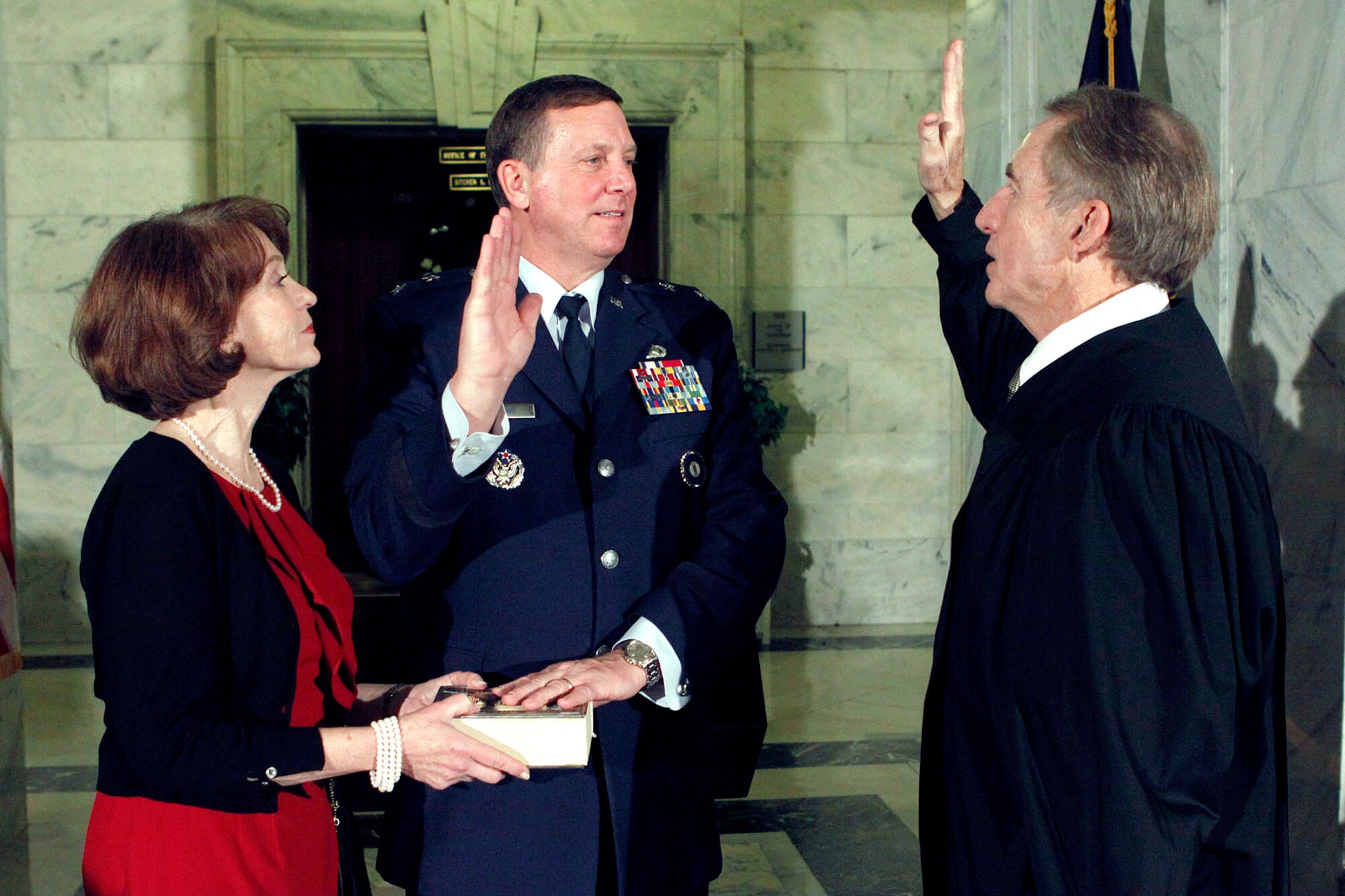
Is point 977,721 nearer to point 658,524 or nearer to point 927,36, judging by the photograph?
point 658,524

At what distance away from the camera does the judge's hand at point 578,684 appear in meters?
1.88

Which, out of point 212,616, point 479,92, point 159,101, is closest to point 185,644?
point 212,616

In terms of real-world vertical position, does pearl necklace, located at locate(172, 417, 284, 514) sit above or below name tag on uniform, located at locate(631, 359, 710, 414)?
below

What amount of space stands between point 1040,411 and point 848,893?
2.76 m

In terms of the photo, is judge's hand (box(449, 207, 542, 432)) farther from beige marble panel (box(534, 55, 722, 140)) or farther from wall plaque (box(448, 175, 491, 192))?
wall plaque (box(448, 175, 491, 192))

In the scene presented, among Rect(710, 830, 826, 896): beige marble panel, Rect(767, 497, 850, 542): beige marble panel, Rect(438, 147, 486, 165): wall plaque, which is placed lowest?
Rect(710, 830, 826, 896): beige marble panel

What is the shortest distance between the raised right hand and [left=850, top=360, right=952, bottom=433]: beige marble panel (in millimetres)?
6884

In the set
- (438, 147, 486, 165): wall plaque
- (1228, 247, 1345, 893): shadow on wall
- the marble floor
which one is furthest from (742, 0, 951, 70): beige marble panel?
(1228, 247, 1345, 893): shadow on wall

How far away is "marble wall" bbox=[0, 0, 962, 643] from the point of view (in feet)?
25.6

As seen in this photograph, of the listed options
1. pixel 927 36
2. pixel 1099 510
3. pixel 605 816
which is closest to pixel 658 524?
pixel 605 816

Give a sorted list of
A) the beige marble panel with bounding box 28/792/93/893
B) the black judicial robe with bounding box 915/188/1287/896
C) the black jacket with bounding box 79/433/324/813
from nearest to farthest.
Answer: the black judicial robe with bounding box 915/188/1287/896 → the black jacket with bounding box 79/433/324/813 → the beige marble panel with bounding box 28/792/93/893

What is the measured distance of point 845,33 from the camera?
8422mm

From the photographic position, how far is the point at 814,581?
850 cm

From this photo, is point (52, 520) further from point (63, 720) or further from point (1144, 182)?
point (1144, 182)
